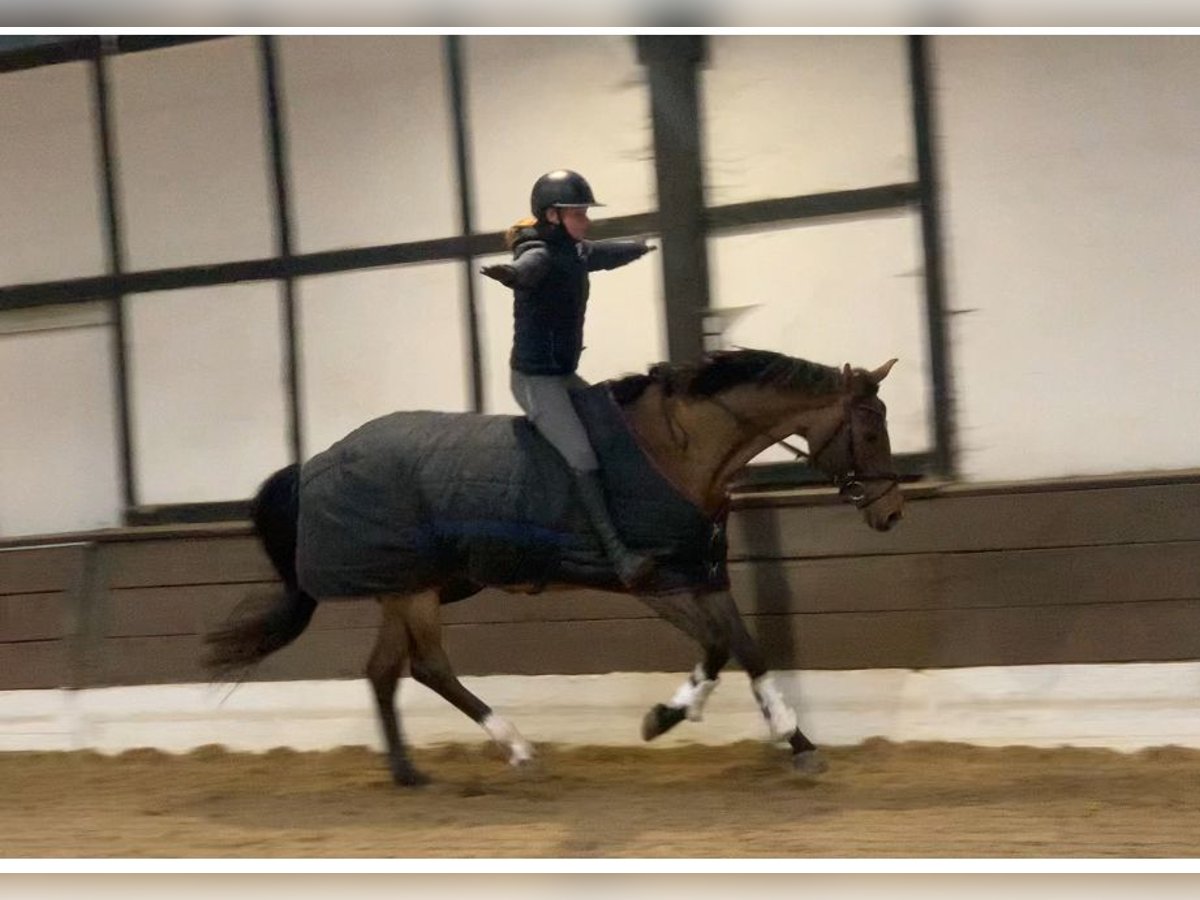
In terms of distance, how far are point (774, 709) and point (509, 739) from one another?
82 cm

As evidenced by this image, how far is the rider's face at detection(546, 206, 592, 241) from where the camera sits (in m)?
3.83

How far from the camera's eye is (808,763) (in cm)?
393

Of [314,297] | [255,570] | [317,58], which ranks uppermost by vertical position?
[317,58]

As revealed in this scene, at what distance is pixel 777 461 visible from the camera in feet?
14.4

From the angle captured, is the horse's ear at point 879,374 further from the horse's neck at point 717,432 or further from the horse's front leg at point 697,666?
the horse's front leg at point 697,666

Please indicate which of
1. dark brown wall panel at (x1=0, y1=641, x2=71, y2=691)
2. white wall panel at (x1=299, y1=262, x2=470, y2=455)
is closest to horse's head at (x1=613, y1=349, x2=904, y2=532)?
white wall panel at (x1=299, y1=262, x2=470, y2=455)

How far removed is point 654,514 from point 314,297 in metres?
1.70

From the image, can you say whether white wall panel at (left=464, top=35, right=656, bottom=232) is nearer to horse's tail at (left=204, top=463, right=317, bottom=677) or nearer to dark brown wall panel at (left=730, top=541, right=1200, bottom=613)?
horse's tail at (left=204, top=463, right=317, bottom=677)

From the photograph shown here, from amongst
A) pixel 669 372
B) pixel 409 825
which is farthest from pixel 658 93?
pixel 409 825

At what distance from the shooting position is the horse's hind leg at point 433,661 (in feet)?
13.2

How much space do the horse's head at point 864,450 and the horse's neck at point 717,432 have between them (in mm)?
97

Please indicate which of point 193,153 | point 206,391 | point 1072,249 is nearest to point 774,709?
point 1072,249

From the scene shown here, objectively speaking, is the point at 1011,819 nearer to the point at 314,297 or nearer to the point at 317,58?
the point at 314,297

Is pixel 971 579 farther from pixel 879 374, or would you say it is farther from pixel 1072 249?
pixel 1072 249
